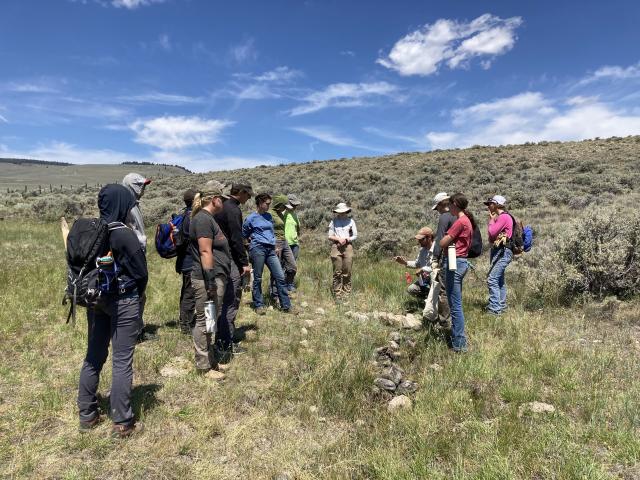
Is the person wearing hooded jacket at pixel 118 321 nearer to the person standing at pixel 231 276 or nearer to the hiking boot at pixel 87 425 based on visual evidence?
the hiking boot at pixel 87 425

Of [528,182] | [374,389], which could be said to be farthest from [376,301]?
[528,182]

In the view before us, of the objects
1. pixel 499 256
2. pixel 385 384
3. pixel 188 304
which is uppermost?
pixel 499 256

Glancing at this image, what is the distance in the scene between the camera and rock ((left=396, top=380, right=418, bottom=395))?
13.6 feet

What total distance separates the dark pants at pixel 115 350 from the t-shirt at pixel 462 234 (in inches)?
144

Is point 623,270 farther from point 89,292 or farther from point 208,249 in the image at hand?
point 89,292

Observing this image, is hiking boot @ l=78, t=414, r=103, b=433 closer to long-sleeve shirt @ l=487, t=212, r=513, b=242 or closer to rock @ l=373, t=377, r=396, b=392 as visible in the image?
rock @ l=373, t=377, r=396, b=392

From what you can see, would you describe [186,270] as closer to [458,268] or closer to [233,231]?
[233,231]

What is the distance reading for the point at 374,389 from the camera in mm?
4160

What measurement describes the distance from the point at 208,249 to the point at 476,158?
3210 centimetres

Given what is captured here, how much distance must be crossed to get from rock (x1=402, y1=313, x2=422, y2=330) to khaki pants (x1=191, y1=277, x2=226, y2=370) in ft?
9.74

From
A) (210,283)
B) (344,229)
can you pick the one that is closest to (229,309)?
(210,283)

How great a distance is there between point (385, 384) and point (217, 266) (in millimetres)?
2298

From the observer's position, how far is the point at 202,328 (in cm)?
456

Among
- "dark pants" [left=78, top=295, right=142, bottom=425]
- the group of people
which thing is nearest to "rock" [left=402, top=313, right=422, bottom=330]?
the group of people
